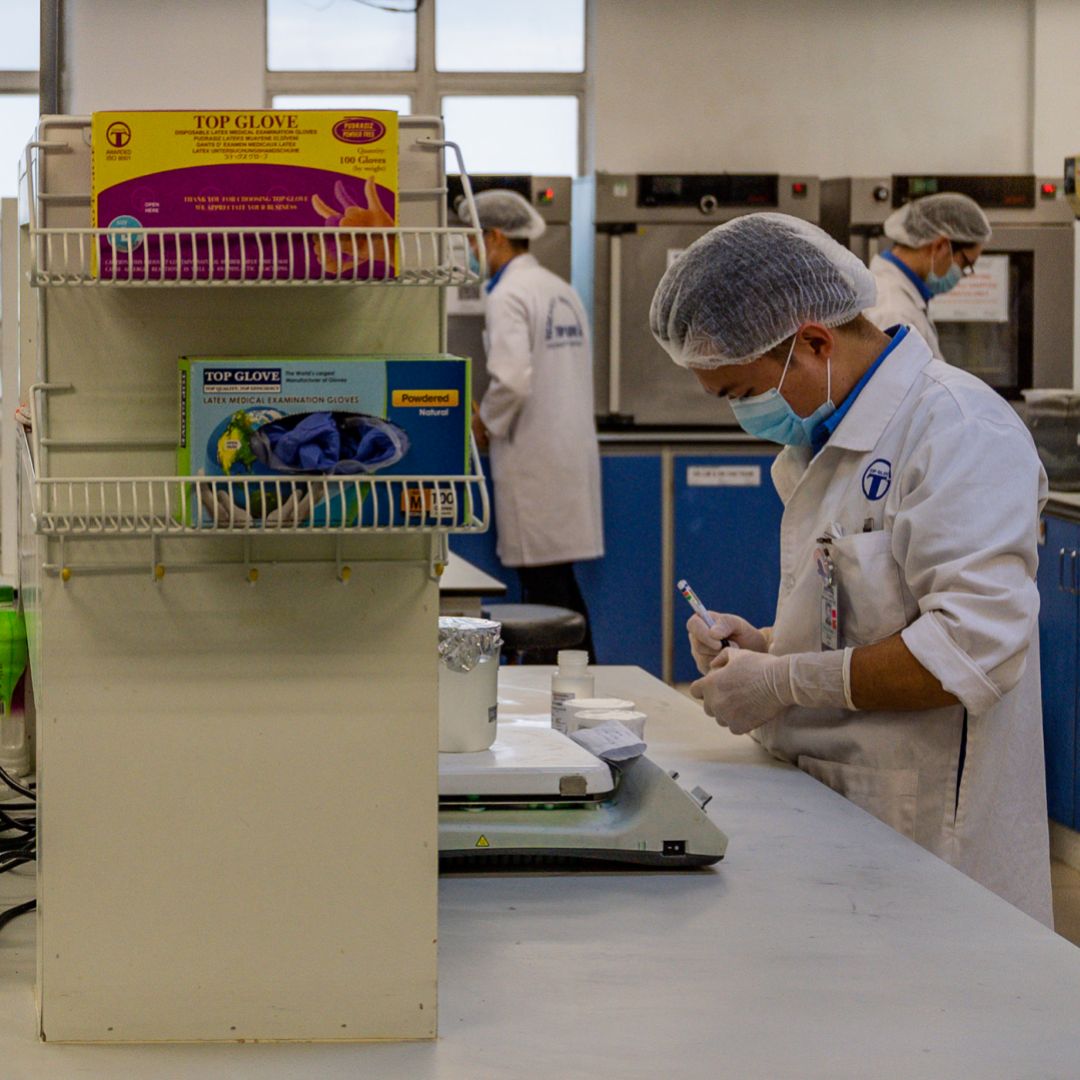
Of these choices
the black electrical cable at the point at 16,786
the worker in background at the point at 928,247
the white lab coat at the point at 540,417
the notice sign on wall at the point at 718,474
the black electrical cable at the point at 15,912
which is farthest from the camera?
the notice sign on wall at the point at 718,474

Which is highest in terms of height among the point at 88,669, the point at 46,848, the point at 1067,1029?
the point at 88,669

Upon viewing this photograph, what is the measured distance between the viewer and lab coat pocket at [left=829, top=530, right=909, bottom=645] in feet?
5.50

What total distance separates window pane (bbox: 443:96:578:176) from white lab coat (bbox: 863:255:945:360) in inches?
87.8

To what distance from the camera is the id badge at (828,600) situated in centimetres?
173

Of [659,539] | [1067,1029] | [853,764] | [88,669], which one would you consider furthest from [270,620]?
[659,539]

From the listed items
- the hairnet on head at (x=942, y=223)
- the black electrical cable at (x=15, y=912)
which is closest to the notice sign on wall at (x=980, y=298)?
the hairnet on head at (x=942, y=223)

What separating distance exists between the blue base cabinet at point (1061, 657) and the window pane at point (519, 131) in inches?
123

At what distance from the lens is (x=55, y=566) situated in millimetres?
959

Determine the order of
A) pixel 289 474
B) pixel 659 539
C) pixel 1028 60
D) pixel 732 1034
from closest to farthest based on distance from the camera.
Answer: pixel 289 474
pixel 732 1034
pixel 659 539
pixel 1028 60

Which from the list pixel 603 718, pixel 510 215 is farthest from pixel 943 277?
pixel 603 718

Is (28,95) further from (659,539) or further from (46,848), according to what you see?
(46,848)

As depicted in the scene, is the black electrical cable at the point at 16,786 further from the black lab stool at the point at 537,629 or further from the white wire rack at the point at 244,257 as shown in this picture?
the black lab stool at the point at 537,629

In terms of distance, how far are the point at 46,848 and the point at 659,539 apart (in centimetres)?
428

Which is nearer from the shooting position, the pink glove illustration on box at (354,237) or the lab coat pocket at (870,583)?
the pink glove illustration on box at (354,237)
